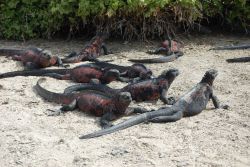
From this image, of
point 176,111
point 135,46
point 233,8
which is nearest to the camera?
point 176,111

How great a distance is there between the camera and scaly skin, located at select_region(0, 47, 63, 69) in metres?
7.80

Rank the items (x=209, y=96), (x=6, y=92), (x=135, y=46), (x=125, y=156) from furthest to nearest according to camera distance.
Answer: (x=135, y=46) < (x=6, y=92) < (x=209, y=96) < (x=125, y=156)

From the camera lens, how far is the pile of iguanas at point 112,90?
5.62 m

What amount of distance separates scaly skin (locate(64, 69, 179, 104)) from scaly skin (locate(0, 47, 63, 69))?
4.91ft

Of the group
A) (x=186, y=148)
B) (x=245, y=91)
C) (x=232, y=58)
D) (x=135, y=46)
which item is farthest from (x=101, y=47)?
(x=186, y=148)

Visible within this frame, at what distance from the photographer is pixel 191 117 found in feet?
18.9

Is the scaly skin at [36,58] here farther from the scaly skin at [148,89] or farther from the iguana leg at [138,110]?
the iguana leg at [138,110]

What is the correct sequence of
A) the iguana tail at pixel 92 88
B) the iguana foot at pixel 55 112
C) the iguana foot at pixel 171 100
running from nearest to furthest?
1. the iguana foot at pixel 55 112
2. the iguana foot at pixel 171 100
3. the iguana tail at pixel 92 88

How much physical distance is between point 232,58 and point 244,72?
779 mm

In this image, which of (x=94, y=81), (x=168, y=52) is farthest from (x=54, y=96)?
(x=168, y=52)

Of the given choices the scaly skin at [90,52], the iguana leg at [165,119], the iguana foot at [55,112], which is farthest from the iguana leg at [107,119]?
the scaly skin at [90,52]

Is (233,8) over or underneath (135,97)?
over

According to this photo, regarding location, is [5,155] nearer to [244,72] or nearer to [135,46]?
[244,72]

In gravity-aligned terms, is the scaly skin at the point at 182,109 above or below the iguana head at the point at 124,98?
below
